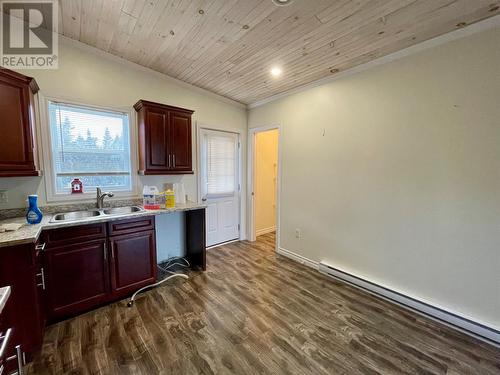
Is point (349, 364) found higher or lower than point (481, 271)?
lower

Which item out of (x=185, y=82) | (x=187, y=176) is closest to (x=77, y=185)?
(x=187, y=176)

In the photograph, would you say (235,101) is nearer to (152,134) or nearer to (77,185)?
(152,134)

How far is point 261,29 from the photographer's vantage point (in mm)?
2006

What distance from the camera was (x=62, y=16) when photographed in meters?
2.07

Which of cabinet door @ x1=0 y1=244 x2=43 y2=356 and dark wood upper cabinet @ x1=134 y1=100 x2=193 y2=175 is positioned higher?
dark wood upper cabinet @ x1=134 y1=100 x2=193 y2=175

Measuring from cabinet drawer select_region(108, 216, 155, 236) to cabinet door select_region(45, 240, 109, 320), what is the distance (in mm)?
142

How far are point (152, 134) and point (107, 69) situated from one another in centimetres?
92

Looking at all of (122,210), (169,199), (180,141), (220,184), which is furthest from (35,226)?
(220,184)

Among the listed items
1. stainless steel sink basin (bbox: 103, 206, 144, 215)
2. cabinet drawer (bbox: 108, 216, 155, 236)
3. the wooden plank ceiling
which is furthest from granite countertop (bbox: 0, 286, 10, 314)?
the wooden plank ceiling

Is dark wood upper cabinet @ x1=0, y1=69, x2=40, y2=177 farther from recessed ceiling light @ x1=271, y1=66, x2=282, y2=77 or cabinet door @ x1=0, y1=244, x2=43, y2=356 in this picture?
recessed ceiling light @ x1=271, y1=66, x2=282, y2=77

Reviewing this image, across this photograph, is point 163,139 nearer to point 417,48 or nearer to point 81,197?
point 81,197

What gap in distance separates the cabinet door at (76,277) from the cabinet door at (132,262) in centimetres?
8

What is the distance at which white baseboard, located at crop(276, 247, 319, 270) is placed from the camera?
3152 mm

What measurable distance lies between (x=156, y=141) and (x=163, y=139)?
92mm
